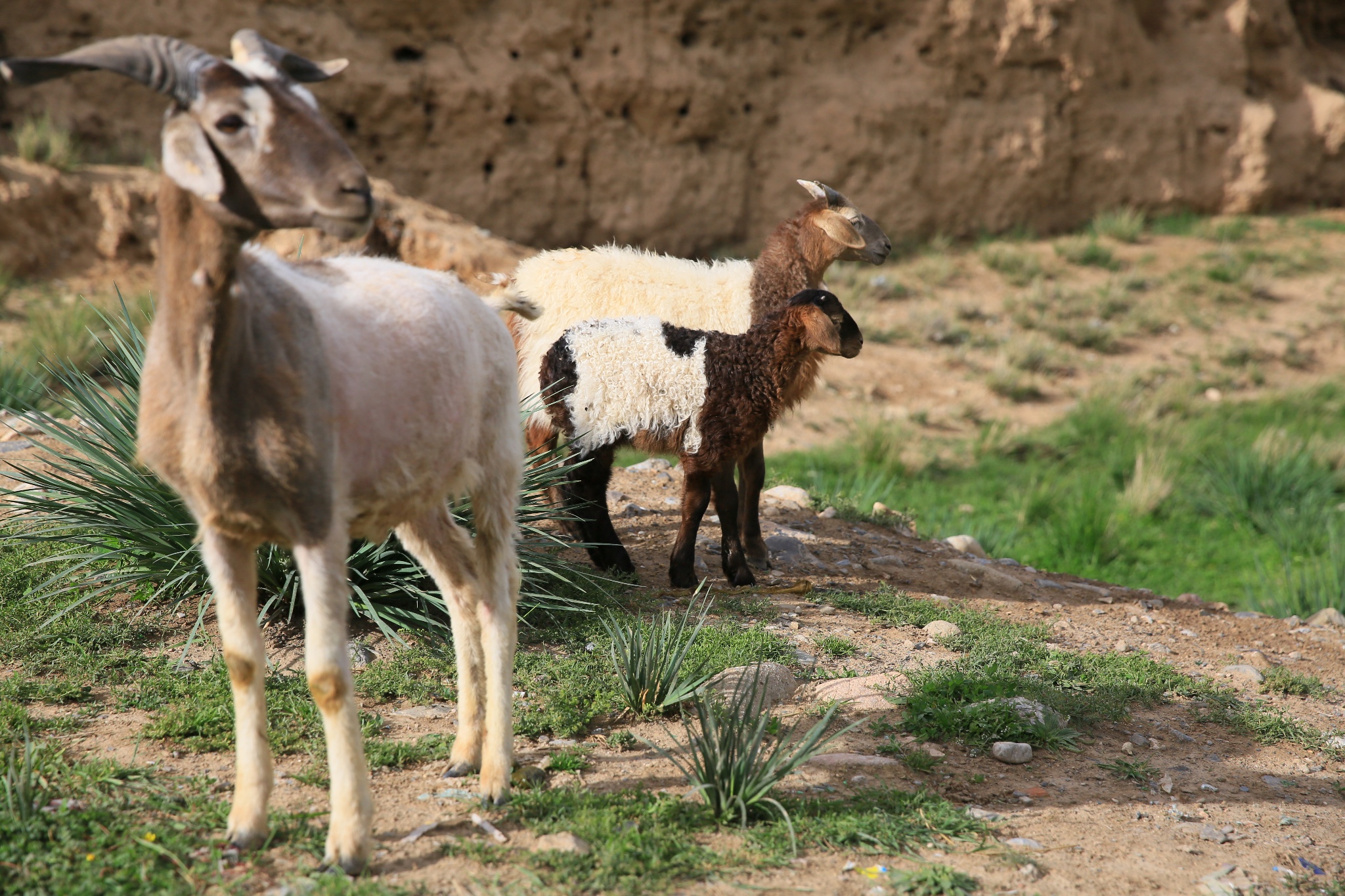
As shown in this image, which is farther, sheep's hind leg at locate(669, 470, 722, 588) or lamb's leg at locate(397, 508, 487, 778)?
sheep's hind leg at locate(669, 470, 722, 588)

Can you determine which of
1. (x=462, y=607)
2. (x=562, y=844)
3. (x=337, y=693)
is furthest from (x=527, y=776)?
(x=337, y=693)

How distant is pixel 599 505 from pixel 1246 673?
342cm

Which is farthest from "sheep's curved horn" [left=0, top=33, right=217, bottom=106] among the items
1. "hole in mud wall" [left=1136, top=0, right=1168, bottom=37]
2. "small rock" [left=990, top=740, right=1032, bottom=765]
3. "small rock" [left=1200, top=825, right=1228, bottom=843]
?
"hole in mud wall" [left=1136, top=0, right=1168, bottom=37]

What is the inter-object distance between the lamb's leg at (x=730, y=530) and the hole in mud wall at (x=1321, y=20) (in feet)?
52.7

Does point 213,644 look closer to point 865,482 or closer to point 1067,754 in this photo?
point 1067,754

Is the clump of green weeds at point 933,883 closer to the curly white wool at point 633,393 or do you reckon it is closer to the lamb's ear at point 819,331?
the curly white wool at point 633,393

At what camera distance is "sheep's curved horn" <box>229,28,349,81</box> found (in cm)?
288

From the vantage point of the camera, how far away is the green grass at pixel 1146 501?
26.7 feet

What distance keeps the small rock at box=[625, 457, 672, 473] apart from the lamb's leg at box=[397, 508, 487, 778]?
4.04 metres

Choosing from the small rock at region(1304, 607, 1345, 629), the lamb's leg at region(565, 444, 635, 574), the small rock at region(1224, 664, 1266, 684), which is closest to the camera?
the small rock at region(1224, 664, 1266, 684)

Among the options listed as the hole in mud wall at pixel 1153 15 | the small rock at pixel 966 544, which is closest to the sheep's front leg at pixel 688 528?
the small rock at pixel 966 544

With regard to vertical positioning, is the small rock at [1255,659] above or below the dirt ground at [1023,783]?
below

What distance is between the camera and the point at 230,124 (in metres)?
2.72

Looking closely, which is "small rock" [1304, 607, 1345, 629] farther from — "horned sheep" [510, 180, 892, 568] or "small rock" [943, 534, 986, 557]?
"horned sheep" [510, 180, 892, 568]
